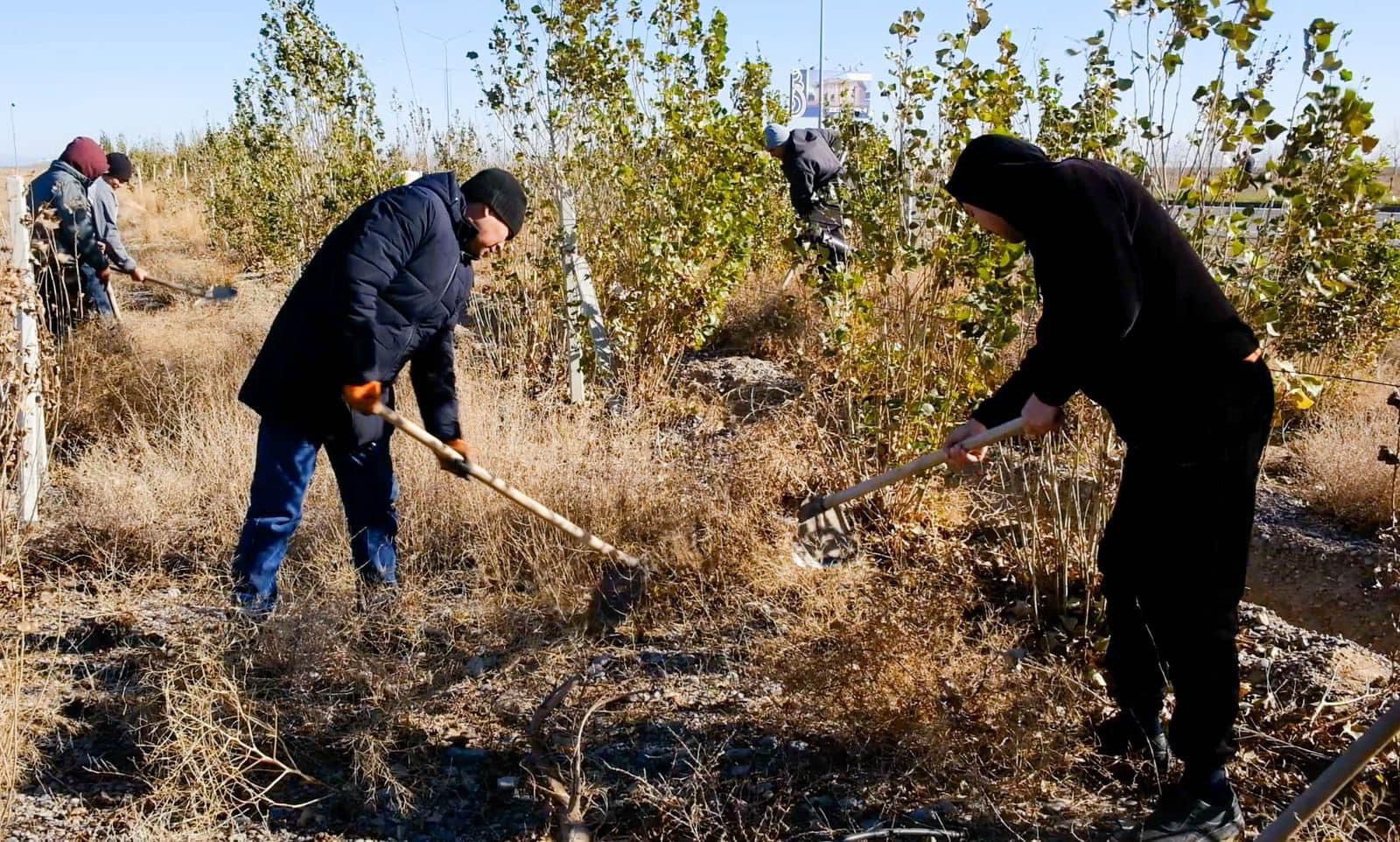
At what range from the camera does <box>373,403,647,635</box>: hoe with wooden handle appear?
3.44 metres

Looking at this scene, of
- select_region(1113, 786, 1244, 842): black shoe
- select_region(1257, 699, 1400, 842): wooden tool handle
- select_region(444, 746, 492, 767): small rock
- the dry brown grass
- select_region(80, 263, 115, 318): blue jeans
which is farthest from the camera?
select_region(80, 263, 115, 318): blue jeans

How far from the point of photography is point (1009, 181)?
2377 millimetres

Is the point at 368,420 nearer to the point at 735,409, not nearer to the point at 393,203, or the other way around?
the point at 393,203

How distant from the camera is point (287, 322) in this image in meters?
3.42

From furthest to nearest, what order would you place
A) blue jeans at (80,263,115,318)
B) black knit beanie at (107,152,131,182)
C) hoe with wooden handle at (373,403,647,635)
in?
1. black knit beanie at (107,152,131,182)
2. blue jeans at (80,263,115,318)
3. hoe with wooden handle at (373,403,647,635)

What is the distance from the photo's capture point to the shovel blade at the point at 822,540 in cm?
363

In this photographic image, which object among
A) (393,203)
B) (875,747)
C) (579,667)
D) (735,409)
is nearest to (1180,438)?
(875,747)

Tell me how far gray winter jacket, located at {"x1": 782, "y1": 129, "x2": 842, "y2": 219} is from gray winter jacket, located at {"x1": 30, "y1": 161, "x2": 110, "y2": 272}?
4.90 metres

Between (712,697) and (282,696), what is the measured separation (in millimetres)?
1304

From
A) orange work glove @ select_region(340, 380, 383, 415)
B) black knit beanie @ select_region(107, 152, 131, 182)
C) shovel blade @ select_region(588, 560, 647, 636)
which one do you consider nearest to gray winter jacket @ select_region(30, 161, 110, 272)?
black knit beanie @ select_region(107, 152, 131, 182)

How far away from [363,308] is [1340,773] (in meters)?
2.75

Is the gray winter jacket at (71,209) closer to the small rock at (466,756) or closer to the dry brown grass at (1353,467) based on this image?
the small rock at (466,756)

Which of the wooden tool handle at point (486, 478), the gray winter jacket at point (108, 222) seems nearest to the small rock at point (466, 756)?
the wooden tool handle at point (486, 478)

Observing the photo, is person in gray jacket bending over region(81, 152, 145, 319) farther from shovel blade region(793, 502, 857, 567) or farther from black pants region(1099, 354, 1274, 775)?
black pants region(1099, 354, 1274, 775)
